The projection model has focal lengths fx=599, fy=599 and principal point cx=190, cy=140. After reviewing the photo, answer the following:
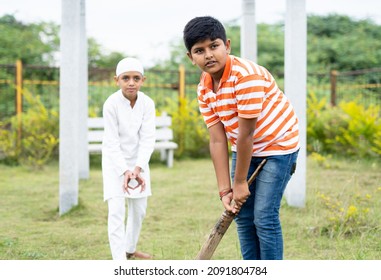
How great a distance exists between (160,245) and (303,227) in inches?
53.2

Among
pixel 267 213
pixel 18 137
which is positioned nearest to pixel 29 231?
pixel 267 213

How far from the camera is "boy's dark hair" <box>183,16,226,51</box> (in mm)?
3145

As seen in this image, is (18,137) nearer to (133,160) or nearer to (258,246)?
(133,160)

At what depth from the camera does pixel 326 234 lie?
524 centimetres

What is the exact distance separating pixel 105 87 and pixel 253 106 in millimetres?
11239

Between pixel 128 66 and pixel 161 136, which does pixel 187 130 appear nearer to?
pixel 161 136

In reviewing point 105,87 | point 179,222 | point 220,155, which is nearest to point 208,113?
point 220,155

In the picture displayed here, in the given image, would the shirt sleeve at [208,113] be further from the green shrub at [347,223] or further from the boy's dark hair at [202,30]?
the green shrub at [347,223]

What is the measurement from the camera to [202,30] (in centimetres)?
314

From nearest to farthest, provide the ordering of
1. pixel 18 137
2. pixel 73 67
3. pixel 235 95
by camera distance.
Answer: pixel 235 95 → pixel 73 67 → pixel 18 137

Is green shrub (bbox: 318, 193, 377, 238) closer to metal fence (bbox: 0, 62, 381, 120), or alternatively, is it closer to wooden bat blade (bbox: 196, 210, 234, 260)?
wooden bat blade (bbox: 196, 210, 234, 260)

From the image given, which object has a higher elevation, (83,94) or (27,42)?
(27,42)

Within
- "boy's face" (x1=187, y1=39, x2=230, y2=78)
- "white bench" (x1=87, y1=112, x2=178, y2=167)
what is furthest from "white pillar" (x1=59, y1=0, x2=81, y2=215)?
"white bench" (x1=87, y1=112, x2=178, y2=167)

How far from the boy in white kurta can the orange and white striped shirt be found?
113cm
